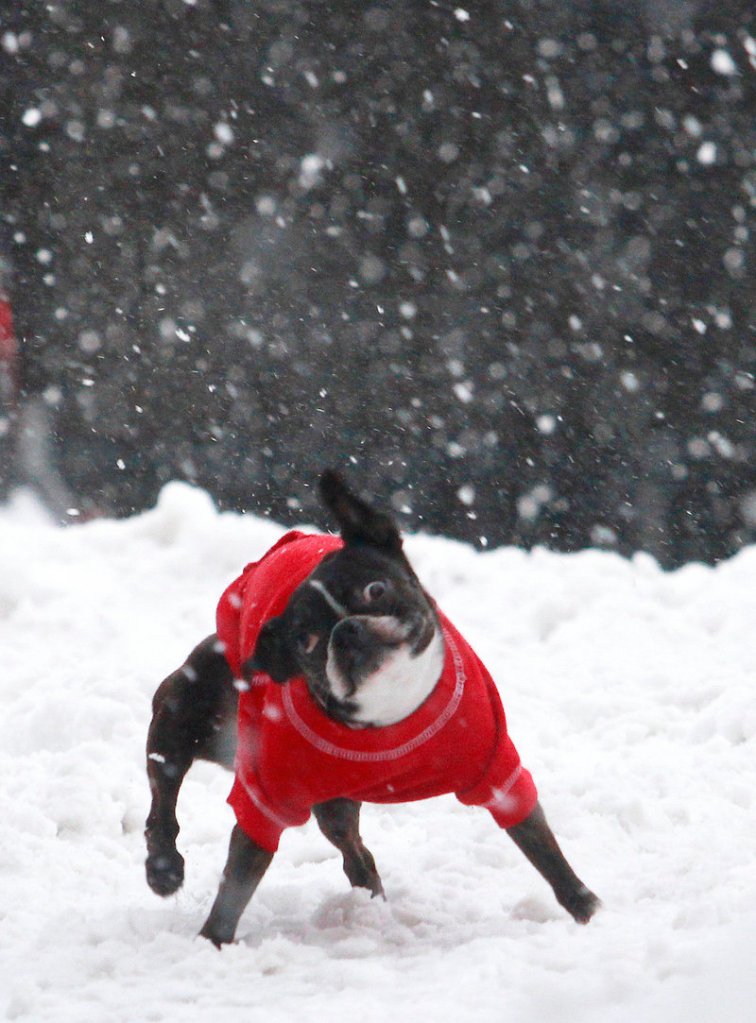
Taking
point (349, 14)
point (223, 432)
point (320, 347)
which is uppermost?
point (349, 14)

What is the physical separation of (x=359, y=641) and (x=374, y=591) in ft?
0.56

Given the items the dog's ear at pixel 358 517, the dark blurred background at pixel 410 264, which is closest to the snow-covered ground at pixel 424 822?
the dog's ear at pixel 358 517

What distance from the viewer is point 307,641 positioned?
9.14 feet

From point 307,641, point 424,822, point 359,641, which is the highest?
point 359,641

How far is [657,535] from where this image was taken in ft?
30.8

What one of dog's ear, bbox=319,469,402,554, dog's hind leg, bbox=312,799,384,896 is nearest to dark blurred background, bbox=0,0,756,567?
dog's hind leg, bbox=312,799,384,896

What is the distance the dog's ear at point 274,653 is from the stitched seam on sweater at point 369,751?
0.10 m

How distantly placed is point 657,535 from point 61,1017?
7655 millimetres

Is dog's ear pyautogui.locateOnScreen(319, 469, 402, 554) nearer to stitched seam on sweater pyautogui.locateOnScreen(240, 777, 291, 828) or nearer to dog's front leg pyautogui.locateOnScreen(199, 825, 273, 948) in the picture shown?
stitched seam on sweater pyautogui.locateOnScreen(240, 777, 291, 828)

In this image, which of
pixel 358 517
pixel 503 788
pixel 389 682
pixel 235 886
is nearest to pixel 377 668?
pixel 389 682

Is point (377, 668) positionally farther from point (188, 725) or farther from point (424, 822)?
point (424, 822)

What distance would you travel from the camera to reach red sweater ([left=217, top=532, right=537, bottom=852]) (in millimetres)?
2844

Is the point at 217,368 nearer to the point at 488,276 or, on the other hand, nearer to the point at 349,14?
the point at 488,276

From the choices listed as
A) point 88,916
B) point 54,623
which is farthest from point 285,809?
point 54,623
